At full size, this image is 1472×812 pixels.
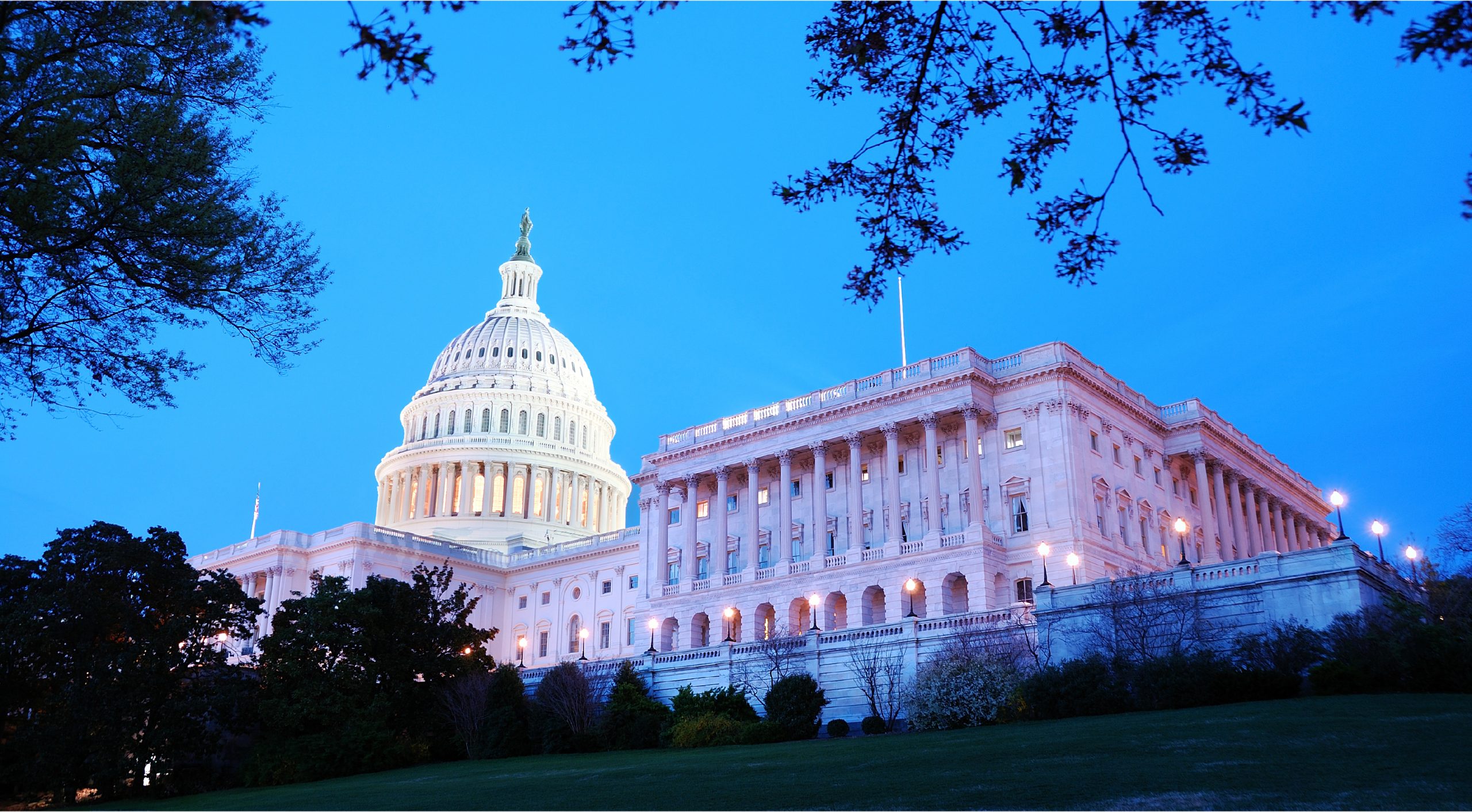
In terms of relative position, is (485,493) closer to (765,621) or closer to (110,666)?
(765,621)

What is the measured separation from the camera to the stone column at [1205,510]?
7619cm

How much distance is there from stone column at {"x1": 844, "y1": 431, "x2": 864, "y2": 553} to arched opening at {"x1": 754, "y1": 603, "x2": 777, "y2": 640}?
6234 millimetres

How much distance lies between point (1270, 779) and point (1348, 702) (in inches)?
550

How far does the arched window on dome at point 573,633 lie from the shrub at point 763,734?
194ft

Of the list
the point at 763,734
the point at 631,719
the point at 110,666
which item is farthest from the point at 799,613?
the point at 110,666

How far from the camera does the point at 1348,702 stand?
3138 cm

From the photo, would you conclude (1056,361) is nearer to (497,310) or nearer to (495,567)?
(495,567)

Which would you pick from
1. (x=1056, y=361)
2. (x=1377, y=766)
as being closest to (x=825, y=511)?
(x=1056, y=361)

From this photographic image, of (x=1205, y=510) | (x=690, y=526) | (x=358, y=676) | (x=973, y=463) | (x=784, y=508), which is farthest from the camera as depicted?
(x=690, y=526)

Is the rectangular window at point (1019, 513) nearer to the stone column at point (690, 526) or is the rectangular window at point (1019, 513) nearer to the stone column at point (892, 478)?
the stone column at point (892, 478)

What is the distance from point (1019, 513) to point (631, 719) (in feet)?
91.5

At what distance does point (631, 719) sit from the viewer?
164 ft

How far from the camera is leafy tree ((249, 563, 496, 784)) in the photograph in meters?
49.6

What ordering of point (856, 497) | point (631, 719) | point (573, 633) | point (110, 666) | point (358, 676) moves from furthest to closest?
point (573, 633), point (856, 497), point (358, 676), point (631, 719), point (110, 666)
